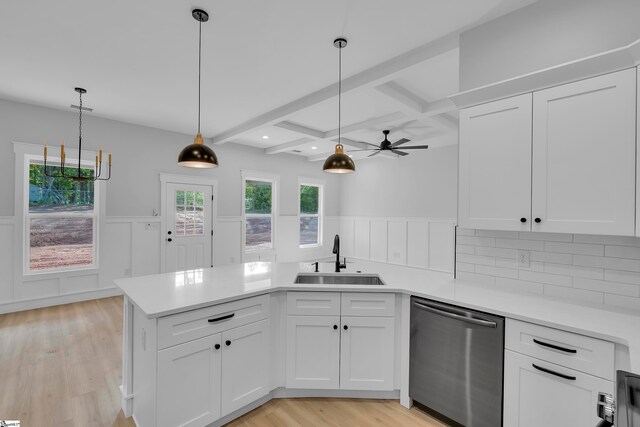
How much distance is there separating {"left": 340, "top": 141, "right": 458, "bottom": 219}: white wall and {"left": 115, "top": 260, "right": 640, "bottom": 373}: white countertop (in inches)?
155

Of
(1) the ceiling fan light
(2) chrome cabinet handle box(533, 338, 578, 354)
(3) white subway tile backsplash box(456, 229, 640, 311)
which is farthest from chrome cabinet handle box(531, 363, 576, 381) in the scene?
(1) the ceiling fan light

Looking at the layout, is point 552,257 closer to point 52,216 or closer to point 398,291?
point 398,291

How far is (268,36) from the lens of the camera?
2486 mm

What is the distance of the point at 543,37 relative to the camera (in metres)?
1.98

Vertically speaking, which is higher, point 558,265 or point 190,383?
point 558,265

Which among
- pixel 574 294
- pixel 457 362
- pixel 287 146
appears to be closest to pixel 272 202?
pixel 287 146

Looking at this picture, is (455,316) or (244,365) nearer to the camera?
(455,316)

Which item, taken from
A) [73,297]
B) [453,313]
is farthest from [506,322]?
[73,297]

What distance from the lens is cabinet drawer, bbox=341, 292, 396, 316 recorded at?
2.18 meters

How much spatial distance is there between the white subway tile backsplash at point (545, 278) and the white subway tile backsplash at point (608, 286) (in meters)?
0.05

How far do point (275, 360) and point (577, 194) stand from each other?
2.29m

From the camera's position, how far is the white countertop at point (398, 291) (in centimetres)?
152

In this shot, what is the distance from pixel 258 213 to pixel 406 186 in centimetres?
348

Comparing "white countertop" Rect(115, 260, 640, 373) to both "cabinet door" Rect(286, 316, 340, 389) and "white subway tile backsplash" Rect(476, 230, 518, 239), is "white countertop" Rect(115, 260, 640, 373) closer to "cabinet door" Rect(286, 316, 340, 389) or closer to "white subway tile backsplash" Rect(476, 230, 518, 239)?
"cabinet door" Rect(286, 316, 340, 389)
